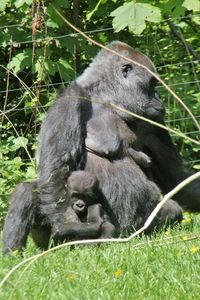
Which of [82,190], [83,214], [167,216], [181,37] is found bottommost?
[167,216]

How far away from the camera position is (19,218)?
5.91m

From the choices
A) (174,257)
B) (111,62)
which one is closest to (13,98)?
(111,62)

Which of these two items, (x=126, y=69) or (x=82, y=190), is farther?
(x=126, y=69)

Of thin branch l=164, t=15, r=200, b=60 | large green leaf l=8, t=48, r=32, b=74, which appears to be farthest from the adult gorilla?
thin branch l=164, t=15, r=200, b=60

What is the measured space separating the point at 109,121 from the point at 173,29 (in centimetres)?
382

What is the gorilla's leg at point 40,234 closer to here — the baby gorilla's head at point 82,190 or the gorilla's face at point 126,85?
the baby gorilla's head at point 82,190

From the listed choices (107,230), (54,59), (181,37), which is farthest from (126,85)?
(181,37)

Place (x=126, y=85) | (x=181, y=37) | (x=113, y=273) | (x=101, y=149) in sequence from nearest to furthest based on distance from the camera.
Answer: (x=113, y=273)
(x=101, y=149)
(x=126, y=85)
(x=181, y=37)

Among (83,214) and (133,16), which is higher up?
(133,16)

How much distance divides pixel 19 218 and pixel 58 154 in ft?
1.95

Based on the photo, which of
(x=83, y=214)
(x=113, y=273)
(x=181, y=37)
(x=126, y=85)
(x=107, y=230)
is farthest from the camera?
(x=181, y=37)

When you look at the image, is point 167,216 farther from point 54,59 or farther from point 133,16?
point 54,59

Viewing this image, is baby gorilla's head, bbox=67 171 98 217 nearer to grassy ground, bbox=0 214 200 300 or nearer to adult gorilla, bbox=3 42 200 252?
adult gorilla, bbox=3 42 200 252

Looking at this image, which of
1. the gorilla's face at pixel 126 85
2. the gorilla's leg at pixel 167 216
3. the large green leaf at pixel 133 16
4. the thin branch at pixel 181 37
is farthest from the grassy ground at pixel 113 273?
the thin branch at pixel 181 37
